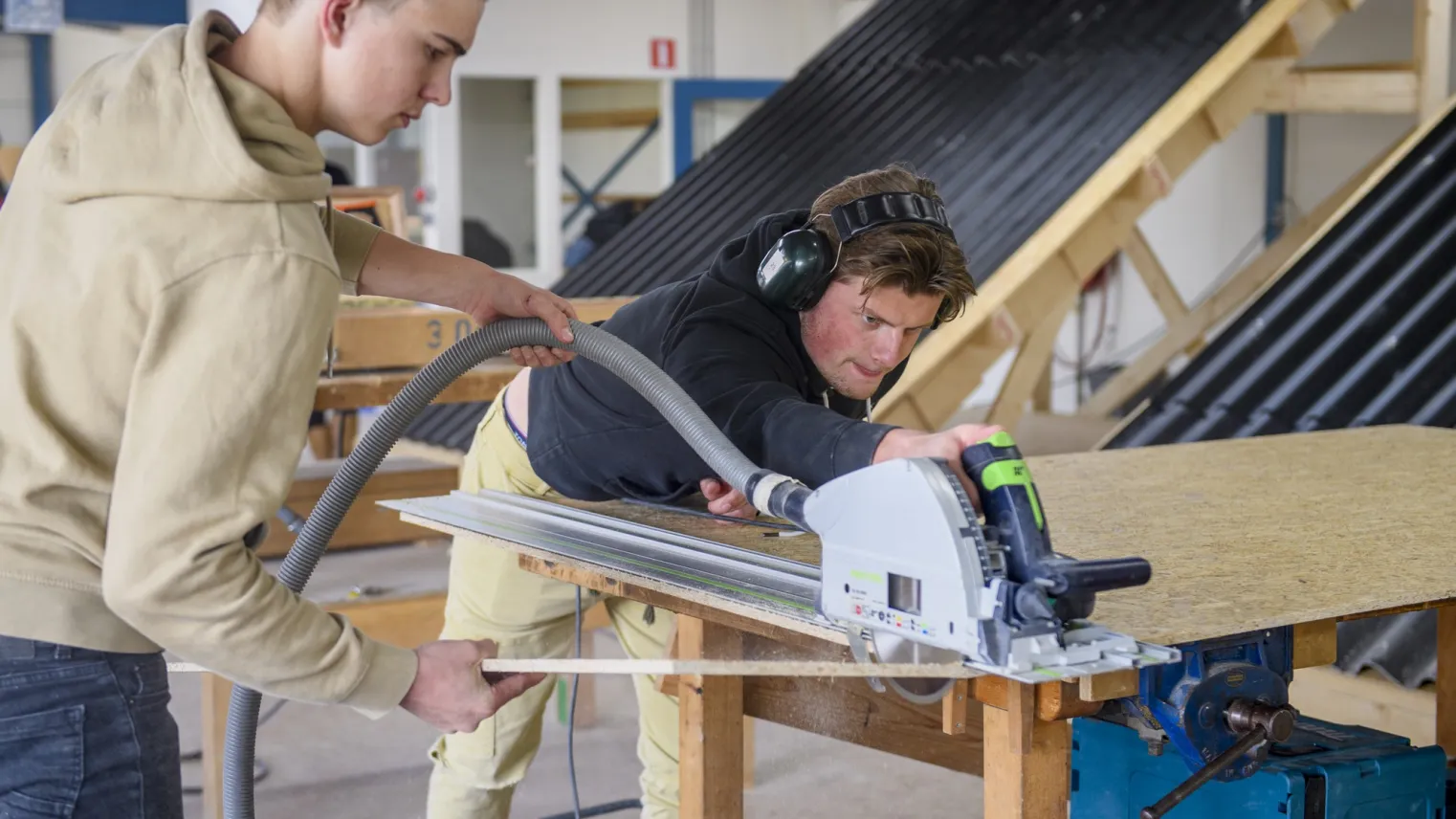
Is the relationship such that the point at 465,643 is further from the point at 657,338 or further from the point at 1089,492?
the point at 1089,492

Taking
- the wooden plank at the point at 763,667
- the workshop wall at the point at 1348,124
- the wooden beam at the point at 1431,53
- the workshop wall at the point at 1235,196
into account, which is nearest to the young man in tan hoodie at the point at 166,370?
the wooden plank at the point at 763,667

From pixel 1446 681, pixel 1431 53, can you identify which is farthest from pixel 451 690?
pixel 1431 53

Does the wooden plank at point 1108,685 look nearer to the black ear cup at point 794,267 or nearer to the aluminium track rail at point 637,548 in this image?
the aluminium track rail at point 637,548

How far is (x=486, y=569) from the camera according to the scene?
238 centimetres

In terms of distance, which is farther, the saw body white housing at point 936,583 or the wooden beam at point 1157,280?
the wooden beam at point 1157,280

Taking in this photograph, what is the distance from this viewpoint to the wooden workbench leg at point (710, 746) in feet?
7.09

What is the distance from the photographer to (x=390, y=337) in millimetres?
3572

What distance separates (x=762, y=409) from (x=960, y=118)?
3.75 meters

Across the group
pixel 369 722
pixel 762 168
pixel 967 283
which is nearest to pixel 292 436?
Result: pixel 967 283

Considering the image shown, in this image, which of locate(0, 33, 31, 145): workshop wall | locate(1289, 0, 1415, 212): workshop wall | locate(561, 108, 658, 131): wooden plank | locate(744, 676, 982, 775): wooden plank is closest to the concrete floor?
Answer: locate(744, 676, 982, 775): wooden plank

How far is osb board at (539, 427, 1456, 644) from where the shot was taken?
1605 millimetres

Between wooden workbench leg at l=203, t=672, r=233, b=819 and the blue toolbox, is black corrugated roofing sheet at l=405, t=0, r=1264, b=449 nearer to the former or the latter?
wooden workbench leg at l=203, t=672, r=233, b=819

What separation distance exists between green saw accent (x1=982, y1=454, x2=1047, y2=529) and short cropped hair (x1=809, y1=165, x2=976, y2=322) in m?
0.59

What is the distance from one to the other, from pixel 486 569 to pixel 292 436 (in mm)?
1173
